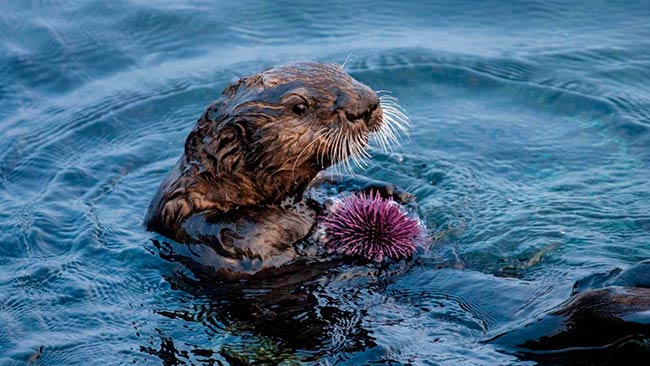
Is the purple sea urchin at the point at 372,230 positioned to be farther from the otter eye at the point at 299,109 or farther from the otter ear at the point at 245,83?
the otter ear at the point at 245,83

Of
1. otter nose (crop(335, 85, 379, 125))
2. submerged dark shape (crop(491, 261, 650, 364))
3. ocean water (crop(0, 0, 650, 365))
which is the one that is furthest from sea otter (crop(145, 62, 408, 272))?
submerged dark shape (crop(491, 261, 650, 364))

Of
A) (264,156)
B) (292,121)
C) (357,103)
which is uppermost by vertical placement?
(357,103)

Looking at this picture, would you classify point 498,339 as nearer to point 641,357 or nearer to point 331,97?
point 641,357

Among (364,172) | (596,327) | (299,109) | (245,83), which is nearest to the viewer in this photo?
(596,327)

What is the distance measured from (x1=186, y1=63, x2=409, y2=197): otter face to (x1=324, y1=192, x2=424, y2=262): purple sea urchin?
0.33 m

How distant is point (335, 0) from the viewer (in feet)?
36.1

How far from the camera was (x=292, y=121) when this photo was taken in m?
5.82

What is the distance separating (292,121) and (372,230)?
0.81 m

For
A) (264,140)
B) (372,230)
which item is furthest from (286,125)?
(372,230)

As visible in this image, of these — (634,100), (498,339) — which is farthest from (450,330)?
(634,100)

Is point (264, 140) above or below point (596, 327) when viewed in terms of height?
above

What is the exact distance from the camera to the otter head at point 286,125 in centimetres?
581

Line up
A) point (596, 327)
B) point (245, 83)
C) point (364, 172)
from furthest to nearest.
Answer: point (364, 172)
point (245, 83)
point (596, 327)

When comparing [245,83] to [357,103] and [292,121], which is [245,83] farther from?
[357,103]
